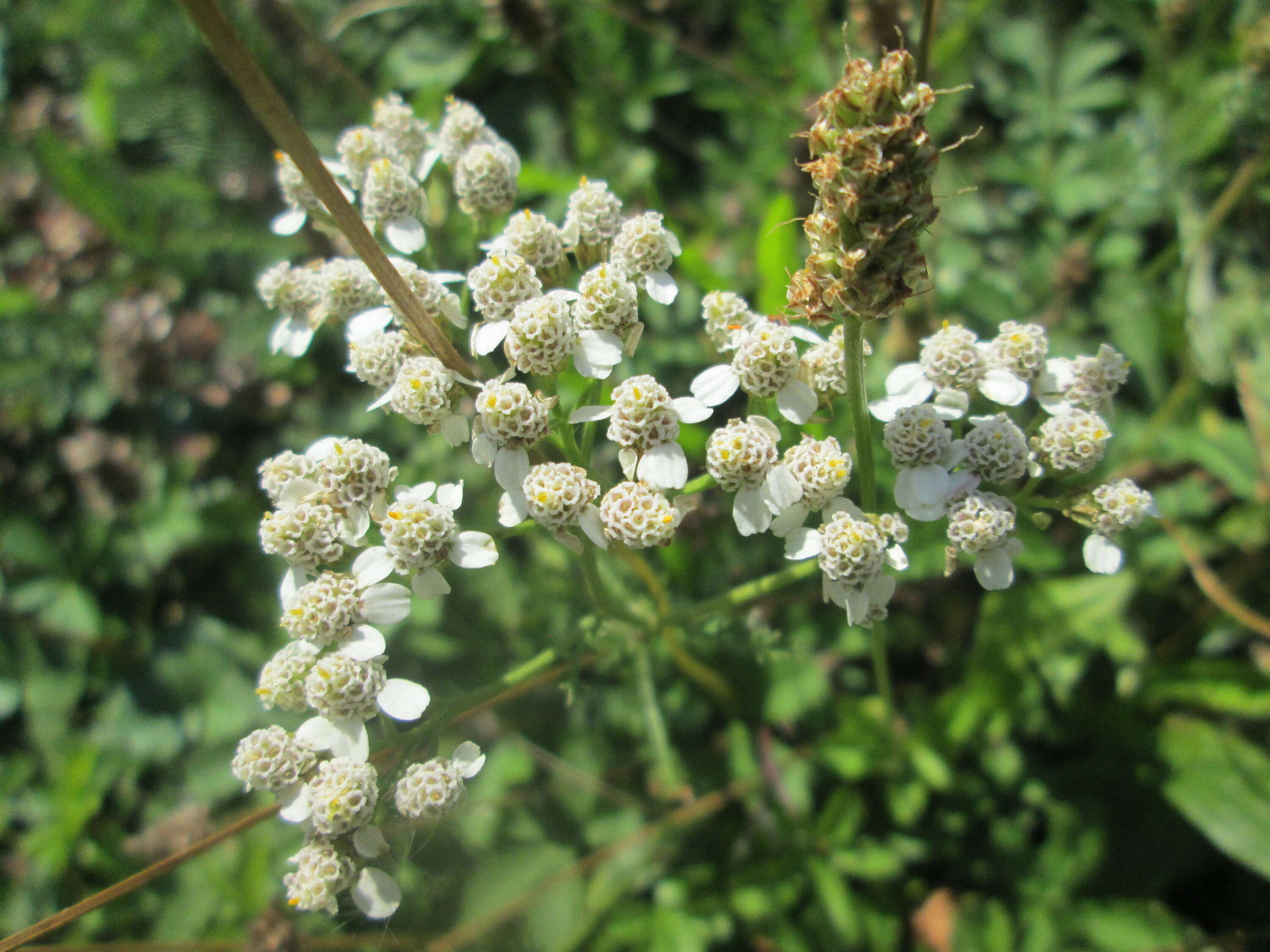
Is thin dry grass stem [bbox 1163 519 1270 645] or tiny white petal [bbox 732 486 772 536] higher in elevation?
tiny white petal [bbox 732 486 772 536]

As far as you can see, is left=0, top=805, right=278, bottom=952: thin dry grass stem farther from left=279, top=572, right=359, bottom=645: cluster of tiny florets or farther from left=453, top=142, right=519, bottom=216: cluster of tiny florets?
left=453, top=142, right=519, bottom=216: cluster of tiny florets

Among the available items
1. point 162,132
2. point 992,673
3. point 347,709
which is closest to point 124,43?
point 162,132

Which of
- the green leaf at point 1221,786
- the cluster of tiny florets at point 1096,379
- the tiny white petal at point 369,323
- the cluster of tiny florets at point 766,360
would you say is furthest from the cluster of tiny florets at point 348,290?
the green leaf at point 1221,786

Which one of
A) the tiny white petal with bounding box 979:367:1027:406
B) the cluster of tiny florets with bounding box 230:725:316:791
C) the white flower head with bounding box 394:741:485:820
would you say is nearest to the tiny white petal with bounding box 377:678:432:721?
the white flower head with bounding box 394:741:485:820

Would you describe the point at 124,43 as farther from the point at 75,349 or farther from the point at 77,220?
the point at 75,349

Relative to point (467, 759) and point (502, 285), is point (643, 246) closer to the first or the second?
point (502, 285)

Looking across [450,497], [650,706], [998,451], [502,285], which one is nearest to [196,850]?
[450,497]
